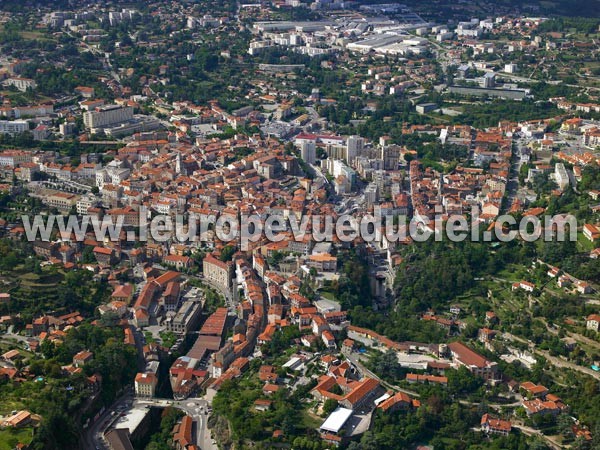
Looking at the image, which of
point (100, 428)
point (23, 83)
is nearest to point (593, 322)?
point (100, 428)

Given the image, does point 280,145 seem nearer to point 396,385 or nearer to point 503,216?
point 503,216

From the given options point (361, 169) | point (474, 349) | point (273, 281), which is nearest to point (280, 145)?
point (361, 169)

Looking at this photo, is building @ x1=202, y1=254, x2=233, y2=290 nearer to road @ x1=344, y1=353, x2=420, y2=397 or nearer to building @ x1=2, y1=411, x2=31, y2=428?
road @ x1=344, y1=353, x2=420, y2=397

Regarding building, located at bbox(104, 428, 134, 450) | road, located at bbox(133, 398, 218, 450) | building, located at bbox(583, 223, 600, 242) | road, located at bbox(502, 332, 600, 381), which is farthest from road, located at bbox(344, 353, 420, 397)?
building, located at bbox(583, 223, 600, 242)

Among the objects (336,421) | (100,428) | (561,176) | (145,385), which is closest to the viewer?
(336,421)

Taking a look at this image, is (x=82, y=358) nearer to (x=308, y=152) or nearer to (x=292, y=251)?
(x=292, y=251)

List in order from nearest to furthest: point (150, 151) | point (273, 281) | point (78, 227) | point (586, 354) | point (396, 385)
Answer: point (396, 385), point (586, 354), point (273, 281), point (78, 227), point (150, 151)

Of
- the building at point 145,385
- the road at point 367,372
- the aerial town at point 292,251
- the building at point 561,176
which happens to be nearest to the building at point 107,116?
the aerial town at point 292,251
